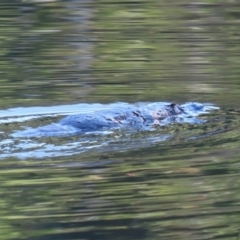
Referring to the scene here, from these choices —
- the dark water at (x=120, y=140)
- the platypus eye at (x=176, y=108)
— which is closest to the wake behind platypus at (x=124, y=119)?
the platypus eye at (x=176, y=108)

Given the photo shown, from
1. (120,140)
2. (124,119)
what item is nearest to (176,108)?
(124,119)

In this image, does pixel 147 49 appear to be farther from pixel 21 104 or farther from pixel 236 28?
pixel 21 104

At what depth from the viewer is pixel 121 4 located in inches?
625

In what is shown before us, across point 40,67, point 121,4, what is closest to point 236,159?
point 40,67

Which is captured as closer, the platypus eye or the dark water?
the dark water

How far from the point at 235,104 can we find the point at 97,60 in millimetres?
3005

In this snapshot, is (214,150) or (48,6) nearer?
(214,150)

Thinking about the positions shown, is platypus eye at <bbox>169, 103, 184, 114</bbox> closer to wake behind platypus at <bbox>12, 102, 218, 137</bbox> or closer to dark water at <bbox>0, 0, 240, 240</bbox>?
wake behind platypus at <bbox>12, 102, 218, 137</bbox>

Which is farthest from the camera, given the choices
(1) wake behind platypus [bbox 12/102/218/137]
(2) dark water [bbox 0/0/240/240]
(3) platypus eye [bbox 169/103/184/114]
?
(3) platypus eye [bbox 169/103/184/114]

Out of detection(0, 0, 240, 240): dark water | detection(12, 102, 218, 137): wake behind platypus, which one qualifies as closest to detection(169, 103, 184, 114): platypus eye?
detection(12, 102, 218, 137): wake behind platypus

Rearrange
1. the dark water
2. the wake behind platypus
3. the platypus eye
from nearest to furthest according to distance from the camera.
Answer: the dark water, the wake behind platypus, the platypus eye

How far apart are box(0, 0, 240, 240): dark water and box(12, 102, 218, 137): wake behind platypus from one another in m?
0.16

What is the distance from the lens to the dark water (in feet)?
18.1

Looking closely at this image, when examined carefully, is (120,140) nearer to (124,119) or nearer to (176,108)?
(124,119)
